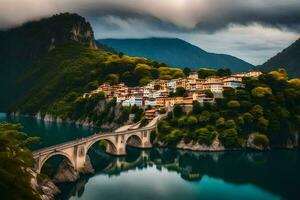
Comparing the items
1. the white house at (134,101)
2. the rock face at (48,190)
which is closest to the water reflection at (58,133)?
→ the white house at (134,101)

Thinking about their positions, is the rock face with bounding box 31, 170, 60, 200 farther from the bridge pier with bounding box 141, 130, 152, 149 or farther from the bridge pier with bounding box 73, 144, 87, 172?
the bridge pier with bounding box 141, 130, 152, 149

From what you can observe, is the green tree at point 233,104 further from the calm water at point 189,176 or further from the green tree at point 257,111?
the calm water at point 189,176

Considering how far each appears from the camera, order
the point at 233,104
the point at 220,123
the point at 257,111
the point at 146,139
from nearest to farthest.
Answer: the point at 220,123 → the point at 146,139 → the point at 257,111 → the point at 233,104

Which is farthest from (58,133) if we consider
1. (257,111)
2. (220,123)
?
(257,111)

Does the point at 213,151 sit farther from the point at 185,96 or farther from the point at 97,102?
the point at 97,102

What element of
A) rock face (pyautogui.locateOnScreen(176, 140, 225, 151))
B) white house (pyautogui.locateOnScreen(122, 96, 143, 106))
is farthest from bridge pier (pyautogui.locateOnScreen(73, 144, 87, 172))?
white house (pyautogui.locateOnScreen(122, 96, 143, 106))

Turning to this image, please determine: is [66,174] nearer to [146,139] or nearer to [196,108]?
[146,139]
